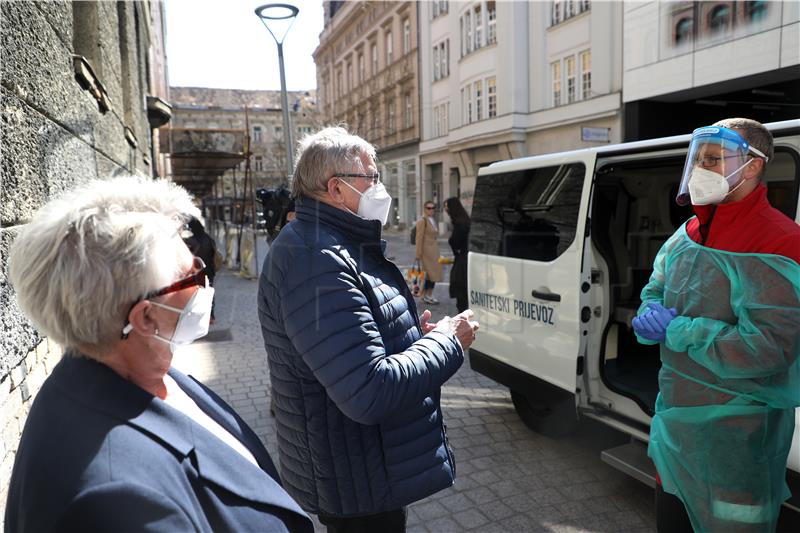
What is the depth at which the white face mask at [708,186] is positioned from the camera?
2254 mm

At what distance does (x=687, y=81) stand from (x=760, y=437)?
46.3 feet

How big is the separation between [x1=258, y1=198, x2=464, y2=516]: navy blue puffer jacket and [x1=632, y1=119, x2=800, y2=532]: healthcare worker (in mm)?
1061

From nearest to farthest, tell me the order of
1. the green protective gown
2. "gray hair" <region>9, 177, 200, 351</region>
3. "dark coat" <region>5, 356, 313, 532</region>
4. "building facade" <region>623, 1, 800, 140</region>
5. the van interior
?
"dark coat" <region>5, 356, 313, 532</region> → "gray hair" <region>9, 177, 200, 351</region> → the green protective gown → the van interior → "building facade" <region>623, 1, 800, 140</region>

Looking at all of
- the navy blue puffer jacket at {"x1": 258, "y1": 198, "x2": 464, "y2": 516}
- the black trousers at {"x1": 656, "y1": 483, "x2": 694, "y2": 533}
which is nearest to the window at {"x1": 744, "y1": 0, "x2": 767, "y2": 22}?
the black trousers at {"x1": 656, "y1": 483, "x2": 694, "y2": 533}

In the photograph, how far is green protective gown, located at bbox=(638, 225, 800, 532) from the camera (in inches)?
80.7

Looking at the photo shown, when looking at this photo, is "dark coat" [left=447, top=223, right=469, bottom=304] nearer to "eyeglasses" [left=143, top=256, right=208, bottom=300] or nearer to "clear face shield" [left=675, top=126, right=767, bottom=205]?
"clear face shield" [left=675, top=126, right=767, bottom=205]

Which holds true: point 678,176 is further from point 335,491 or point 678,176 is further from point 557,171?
point 335,491

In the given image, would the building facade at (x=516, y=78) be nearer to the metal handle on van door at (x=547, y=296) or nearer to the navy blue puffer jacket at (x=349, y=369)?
the metal handle on van door at (x=547, y=296)

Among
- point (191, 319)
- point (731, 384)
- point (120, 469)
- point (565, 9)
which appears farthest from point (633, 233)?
point (565, 9)

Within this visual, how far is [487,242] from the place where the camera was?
4.88 metres

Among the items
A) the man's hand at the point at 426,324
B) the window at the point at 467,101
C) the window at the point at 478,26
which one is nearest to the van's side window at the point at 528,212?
the man's hand at the point at 426,324

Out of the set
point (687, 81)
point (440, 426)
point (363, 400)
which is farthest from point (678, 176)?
point (687, 81)

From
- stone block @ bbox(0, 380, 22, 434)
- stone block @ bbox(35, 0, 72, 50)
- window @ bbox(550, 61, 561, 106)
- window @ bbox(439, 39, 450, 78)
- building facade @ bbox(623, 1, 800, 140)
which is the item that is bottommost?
stone block @ bbox(0, 380, 22, 434)

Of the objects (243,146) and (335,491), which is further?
(243,146)
